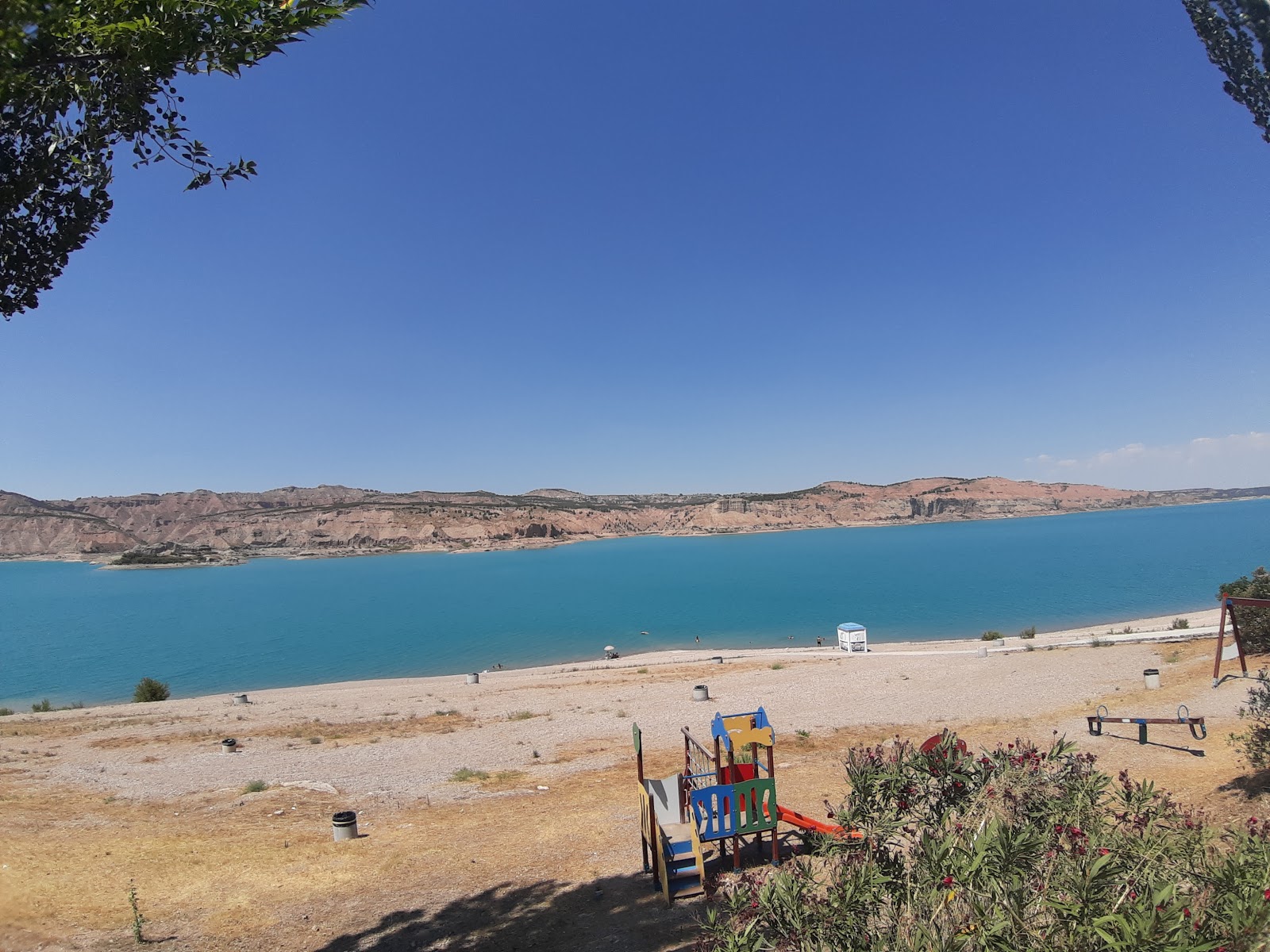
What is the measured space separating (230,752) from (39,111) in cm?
1592

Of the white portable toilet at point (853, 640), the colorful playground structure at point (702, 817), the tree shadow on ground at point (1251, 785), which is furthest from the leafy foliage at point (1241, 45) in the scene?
the white portable toilet at point (853, 640)

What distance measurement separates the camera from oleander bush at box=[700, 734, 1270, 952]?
2.72m

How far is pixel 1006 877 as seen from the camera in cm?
315

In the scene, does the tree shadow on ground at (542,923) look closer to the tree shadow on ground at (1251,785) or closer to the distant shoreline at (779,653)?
the tree shadow on ground at (1251,785)

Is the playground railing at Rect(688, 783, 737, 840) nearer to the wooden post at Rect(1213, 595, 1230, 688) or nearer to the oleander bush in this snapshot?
the oleander bush

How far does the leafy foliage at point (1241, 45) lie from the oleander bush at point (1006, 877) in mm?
9469

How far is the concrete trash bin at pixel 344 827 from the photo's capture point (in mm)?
9852

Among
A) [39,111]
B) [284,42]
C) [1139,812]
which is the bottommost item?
[1139,812]

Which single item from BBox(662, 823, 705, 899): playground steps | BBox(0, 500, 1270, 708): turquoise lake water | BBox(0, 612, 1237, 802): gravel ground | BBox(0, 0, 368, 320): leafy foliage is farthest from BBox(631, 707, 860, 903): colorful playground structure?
BBox(0, 500, 1270, 708): turquoise lake water

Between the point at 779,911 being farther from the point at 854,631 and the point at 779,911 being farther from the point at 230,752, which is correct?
the point at 854,631

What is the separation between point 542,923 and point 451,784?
6.71m

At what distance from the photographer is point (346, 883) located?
326 inches

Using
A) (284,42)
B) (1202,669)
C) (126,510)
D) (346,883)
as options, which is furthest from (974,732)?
(126,510)

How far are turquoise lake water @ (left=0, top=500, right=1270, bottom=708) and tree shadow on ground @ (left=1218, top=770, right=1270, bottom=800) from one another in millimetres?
34402
